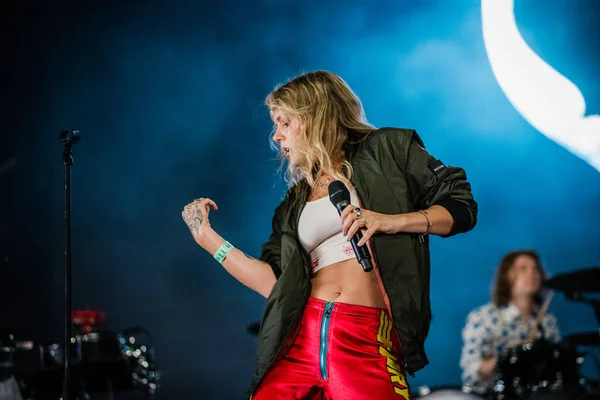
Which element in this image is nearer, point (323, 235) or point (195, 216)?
point (323, 235)

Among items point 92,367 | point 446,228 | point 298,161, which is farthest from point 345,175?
point 92,367

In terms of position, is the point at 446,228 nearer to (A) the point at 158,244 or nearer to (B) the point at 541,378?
(B) the point at 541,378

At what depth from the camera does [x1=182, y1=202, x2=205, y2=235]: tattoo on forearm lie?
187cm

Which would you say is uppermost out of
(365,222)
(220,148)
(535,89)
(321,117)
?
(535,89)

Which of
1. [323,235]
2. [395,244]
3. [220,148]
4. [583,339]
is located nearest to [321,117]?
[323,235]

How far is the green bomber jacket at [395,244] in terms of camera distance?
5.17 ft

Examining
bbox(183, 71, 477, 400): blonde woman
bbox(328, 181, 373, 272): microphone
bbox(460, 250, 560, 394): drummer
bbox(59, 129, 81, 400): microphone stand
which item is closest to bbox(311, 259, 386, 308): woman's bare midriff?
bbox(183, 71, 477, 400): blonde woman

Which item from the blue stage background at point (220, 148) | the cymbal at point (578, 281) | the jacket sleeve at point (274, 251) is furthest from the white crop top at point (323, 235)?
the blue stage background at point (220, 148)

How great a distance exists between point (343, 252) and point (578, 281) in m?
2.07

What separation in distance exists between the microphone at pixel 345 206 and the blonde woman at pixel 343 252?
18 millimetres

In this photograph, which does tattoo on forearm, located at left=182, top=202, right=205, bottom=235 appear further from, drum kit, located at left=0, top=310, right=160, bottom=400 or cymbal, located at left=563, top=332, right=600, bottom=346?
cymbal, located at left=563, top=332, right=600, bottom=346

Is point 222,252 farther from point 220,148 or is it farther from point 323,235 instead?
point 220,148

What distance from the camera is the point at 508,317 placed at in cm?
439

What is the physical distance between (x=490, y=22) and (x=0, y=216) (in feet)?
11.9
